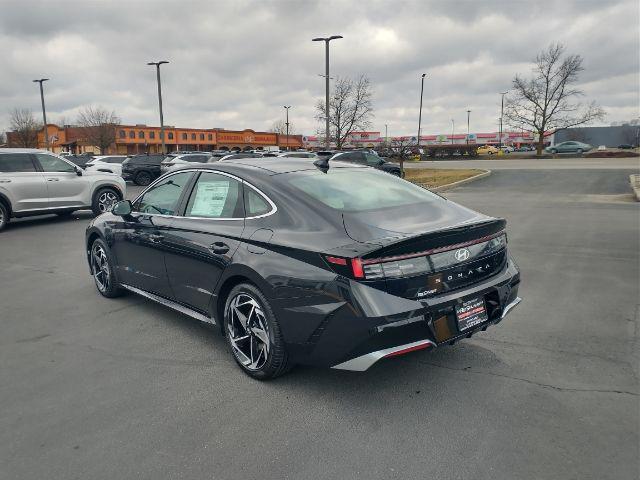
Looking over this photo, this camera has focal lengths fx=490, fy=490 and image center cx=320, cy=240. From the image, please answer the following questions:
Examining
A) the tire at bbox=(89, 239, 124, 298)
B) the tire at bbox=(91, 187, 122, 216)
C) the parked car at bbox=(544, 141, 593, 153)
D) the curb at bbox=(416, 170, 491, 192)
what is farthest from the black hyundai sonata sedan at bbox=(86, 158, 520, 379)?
the parked car at bbox=(544, 141, 593, 153)

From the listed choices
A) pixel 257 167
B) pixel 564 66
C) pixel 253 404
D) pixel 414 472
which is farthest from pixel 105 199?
pixel 564 66

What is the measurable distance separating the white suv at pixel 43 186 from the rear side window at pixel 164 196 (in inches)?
309

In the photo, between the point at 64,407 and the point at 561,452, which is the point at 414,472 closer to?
the point at 561,452

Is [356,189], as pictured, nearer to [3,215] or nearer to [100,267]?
[100,267]

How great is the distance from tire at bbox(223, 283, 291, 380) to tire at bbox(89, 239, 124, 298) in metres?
2.23

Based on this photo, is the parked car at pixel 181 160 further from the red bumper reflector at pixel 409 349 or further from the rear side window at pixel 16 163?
the red bumper reflector at pixel 409 349

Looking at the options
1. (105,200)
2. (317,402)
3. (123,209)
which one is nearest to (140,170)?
(105,200)

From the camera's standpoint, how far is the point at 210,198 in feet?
13.3

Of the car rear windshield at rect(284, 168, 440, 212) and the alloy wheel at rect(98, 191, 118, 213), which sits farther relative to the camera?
the alloy wheel at rect(98, 191, 118, 213)

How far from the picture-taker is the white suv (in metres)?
11.0

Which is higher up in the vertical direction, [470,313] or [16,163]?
[16,163]

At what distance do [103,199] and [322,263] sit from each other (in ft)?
36.9

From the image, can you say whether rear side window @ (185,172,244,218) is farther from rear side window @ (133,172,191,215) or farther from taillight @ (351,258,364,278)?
taillight @ (351,258,364,278)

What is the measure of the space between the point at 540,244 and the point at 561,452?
19.7ft
